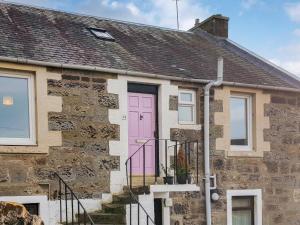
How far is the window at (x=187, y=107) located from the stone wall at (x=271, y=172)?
1.08 feet

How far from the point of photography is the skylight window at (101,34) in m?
11.6

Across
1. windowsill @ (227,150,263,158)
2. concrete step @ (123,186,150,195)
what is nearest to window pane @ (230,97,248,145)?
windowsill @ (227,150,263,158)

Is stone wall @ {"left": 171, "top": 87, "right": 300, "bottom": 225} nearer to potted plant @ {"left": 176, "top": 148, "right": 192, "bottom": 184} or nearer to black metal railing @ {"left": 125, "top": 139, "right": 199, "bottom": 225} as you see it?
black metal railing @ {"left": 125, "top": 139, "right": 199, "bottom": 225}

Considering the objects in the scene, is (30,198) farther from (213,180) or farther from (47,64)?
(213,180)

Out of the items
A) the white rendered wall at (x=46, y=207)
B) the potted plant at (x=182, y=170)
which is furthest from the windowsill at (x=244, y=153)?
the white rendered wall at (x=46, y=207)

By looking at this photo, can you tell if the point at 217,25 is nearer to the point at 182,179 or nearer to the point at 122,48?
the point at 122,48

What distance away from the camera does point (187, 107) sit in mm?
11234

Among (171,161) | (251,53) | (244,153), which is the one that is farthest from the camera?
(251,53)

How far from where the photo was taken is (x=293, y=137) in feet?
40.8

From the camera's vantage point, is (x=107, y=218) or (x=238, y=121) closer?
(x=107, y=218)

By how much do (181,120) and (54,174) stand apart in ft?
10.5

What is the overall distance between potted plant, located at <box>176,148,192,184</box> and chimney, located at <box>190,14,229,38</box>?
234 inches

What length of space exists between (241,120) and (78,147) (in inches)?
168

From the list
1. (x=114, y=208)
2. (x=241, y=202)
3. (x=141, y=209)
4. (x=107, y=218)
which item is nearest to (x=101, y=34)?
(x=114, y=208)
